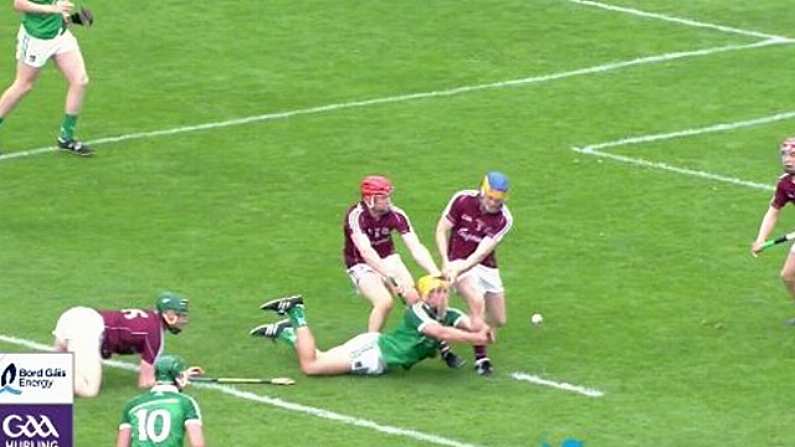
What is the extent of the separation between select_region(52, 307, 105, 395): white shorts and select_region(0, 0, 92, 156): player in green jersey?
735cm

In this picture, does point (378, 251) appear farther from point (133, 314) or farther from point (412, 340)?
point (133, 314)

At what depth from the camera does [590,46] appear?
33.9 meters

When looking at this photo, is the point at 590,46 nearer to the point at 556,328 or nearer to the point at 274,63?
the point at 274,63

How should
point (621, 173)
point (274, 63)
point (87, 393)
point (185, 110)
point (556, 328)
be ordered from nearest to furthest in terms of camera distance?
point (87, 393), point (556, 328), point (621, 173), point (185, 110), point (274, 63)

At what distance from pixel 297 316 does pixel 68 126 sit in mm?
7435

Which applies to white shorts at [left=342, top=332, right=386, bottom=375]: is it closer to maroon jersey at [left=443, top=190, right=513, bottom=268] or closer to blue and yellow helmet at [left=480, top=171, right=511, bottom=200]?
maroon jersey at [left=443, top=190, right=513, bottom=268]

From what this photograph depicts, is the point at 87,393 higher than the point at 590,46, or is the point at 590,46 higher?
the point at 590,46

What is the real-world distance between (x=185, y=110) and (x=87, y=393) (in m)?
10.2

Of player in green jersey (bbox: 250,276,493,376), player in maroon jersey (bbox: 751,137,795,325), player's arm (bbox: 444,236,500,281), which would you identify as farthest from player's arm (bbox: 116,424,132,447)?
player in maroon jersey (bbox: 751,137,795,325)

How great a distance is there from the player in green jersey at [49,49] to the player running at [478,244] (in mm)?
6909

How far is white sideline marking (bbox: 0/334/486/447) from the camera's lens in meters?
20.5

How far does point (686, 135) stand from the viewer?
30.0 m

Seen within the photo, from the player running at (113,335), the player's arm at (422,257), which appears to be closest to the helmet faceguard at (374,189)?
the player's arm at (422,257)

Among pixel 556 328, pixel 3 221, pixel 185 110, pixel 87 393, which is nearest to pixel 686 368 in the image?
pixel 556 328
